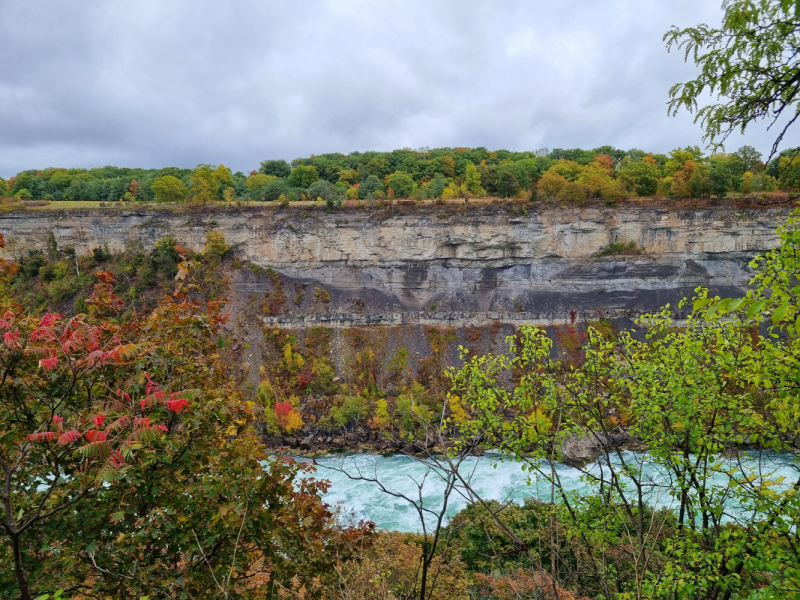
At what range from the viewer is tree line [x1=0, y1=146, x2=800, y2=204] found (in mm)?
35875

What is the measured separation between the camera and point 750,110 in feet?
10.7

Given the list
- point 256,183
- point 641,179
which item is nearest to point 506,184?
point 641,179

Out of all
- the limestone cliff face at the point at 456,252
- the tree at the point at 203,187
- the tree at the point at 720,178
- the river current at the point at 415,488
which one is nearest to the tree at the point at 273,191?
the tree at the point at 203,187

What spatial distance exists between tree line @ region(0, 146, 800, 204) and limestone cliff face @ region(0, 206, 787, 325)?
2888 mm

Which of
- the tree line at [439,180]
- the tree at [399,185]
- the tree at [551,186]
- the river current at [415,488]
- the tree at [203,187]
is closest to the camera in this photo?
the river current at [415,488]

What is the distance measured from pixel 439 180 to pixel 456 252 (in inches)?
627

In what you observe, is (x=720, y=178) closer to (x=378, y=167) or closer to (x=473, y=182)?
(x=473, y=182)

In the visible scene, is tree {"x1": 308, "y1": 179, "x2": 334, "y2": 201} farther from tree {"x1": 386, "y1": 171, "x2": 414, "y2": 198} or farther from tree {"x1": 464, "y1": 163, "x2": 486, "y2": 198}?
tree {"x1": 464, "y1": 163, "x2": 486, "y2": 198}

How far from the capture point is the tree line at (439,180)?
35.9 meters

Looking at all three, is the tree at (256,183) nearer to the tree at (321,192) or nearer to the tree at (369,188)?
the tree at (321,192)

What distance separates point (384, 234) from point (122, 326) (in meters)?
31.7

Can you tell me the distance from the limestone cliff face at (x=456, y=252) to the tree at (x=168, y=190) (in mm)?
2972

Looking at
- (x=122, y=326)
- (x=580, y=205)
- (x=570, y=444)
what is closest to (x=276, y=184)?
(x=580, y=205)

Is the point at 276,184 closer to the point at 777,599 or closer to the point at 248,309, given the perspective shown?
the point at 248,309
